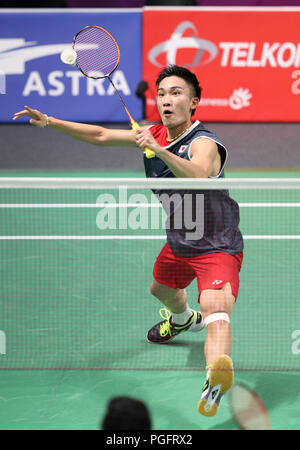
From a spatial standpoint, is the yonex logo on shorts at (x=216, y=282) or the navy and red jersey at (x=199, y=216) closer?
the yonex logo on shorts at (x=216, y=282)

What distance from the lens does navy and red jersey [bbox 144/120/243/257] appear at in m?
3.69

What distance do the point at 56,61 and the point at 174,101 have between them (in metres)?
6.13

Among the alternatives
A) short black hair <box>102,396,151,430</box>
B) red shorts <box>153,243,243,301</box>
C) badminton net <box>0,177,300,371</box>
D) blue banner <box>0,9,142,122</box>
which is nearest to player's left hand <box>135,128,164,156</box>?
badminton net <box>0,177,300,371</box>

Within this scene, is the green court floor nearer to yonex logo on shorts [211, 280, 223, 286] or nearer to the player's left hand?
yonex logo on shorts [211, 280, 223, 286]

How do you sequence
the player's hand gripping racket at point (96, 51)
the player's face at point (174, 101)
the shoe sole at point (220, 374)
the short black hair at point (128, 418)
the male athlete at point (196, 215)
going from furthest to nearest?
the player's hand gripping racket at point (96, 51)
the player's face at point (174, 101)
the male athlete at point (196, 215)
the shoe sole at point (220, 374)
the short black hair at point (128, 418)

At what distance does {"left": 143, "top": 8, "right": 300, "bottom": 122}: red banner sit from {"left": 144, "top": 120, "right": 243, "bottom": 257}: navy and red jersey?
5970 mm

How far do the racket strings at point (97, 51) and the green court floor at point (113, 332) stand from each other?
5.90 feet

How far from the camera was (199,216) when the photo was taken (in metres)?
3.72

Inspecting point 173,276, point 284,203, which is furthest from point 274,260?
point 173,276

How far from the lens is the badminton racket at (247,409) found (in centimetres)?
346

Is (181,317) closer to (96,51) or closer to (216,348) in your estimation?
(216,348)

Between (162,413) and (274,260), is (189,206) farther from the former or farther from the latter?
(274,260)

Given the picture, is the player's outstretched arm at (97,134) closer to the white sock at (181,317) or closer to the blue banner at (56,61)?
the white sock at (181,317)

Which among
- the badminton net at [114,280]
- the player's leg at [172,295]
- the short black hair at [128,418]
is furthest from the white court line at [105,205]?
the short black hair at [128,418]
